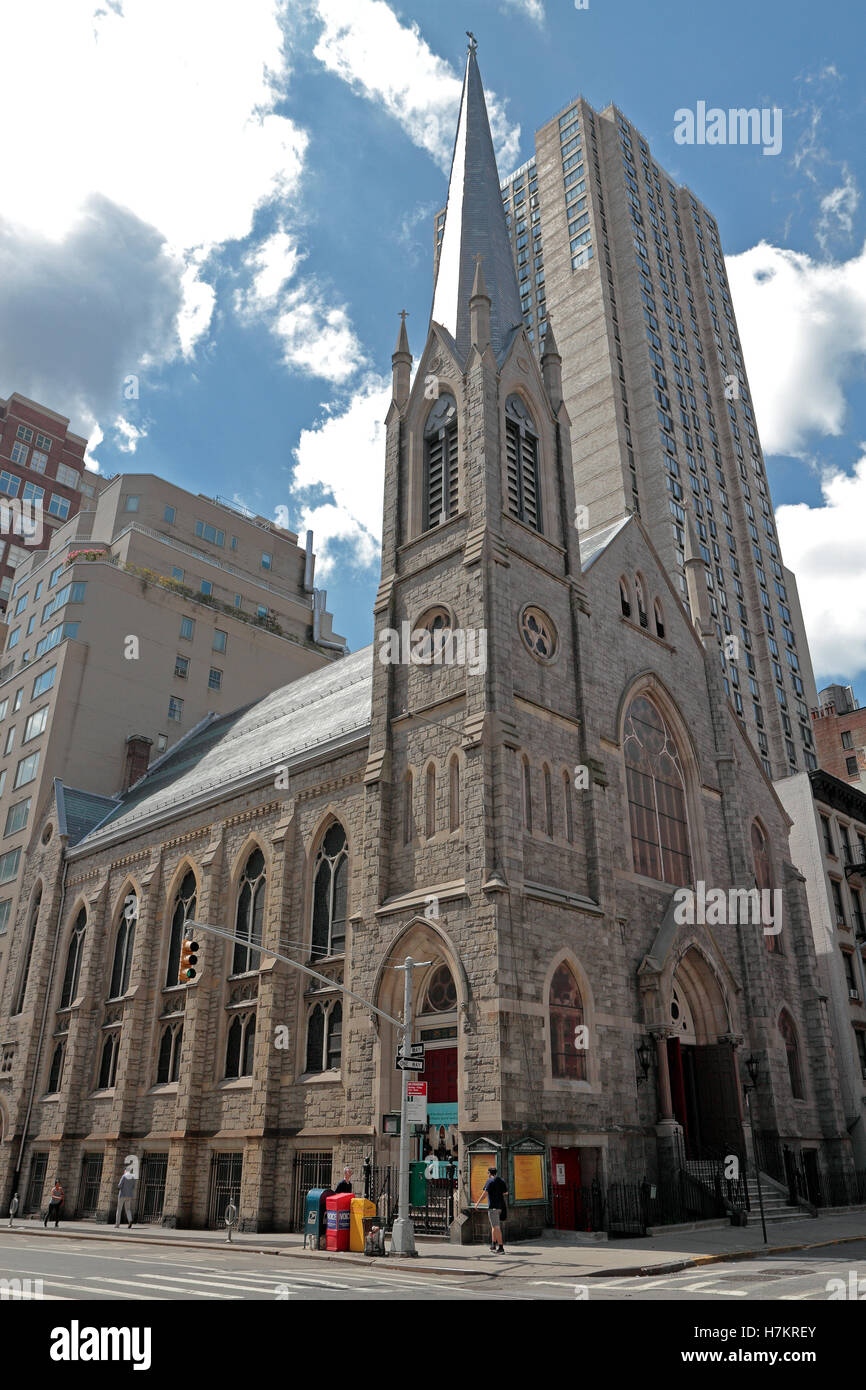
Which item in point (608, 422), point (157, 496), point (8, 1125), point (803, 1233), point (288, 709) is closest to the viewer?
point (803, 1233)

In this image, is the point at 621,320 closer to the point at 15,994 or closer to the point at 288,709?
the point at 288,709

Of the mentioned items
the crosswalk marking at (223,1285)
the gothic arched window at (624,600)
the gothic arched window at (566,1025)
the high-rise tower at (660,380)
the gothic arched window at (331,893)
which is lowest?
the crosswalk marking at (223,1285)

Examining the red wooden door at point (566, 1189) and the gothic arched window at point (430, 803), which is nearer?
the red wooden door at point (566, 1189)

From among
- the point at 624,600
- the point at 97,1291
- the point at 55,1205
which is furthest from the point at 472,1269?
the point at 624,600

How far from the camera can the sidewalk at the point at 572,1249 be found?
16.5m

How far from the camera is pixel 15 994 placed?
42062 millimetres

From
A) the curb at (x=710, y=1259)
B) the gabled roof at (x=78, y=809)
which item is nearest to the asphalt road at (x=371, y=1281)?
the curb at (x=710, y=1259)

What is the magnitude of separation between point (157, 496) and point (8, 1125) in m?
36.3

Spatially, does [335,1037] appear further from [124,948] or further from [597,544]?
[597,544]

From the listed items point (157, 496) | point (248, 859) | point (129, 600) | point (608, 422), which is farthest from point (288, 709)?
point (608, 422)

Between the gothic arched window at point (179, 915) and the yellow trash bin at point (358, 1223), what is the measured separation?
15943 mm

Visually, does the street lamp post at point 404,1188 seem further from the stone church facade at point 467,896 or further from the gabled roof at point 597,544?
the gabled roof at point 597,544

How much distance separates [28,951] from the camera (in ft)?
140

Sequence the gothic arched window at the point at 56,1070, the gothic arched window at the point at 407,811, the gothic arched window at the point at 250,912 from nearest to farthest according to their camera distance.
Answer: the gothic arched window at the point at 407,811
the gothic arched window at the point at 250,912
the gothic arched window at the point at 56,1070
